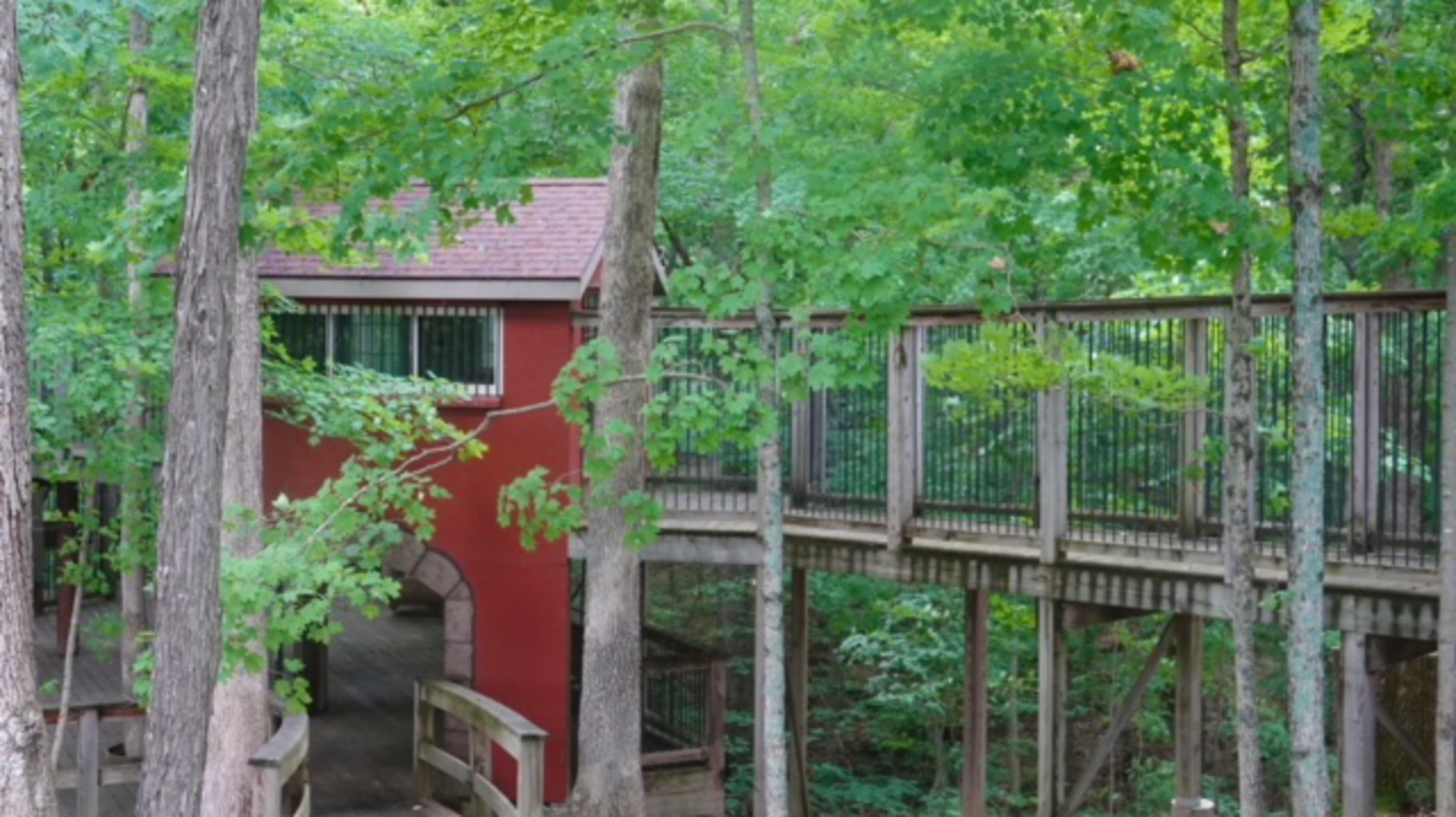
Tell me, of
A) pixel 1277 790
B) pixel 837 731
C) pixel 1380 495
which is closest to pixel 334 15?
pixel 837 731

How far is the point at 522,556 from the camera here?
13.9 meters

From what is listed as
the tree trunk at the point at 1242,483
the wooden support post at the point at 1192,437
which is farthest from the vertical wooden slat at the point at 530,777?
the tree trunk at the point at 1242,483

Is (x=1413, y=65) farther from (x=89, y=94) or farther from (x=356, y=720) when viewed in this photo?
(x=356, y=720)

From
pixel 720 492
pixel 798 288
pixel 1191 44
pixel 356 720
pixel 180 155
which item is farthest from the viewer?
pixel 356 720

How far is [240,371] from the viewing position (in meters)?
11.8

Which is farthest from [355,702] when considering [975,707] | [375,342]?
[975,707]

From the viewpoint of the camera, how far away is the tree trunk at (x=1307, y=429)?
7.67 metres

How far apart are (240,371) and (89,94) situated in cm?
251

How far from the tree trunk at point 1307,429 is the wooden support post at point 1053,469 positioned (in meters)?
2.70

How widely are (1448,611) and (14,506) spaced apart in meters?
6.28

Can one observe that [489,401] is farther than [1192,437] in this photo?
Yes

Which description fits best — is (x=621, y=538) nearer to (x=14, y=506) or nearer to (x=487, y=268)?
(x=487, y=268)

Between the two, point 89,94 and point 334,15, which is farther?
point 334,15

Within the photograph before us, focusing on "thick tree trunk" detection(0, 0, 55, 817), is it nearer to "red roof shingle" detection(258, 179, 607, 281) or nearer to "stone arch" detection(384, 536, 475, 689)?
"red roof shingle" detection(258, 179, 607, 281)
